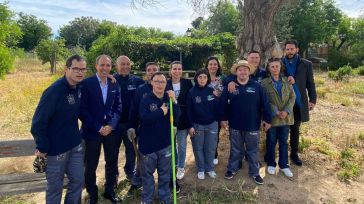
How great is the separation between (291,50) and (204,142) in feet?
6.56

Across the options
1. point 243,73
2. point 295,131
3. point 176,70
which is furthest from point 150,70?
point 295,131

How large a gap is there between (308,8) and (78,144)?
32633 millimetres

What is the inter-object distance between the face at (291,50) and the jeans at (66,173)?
341 centimetres

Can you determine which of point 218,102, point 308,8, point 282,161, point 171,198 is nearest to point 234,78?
point 218,102

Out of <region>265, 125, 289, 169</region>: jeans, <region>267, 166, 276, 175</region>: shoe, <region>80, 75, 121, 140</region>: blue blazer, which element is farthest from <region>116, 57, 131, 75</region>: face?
<region>267, 166, 276, 175</region>: shoe

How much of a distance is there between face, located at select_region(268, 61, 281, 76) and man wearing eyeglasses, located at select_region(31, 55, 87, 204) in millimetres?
2698

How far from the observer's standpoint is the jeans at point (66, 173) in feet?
11.2

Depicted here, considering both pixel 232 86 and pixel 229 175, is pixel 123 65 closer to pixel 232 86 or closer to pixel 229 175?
pixel 232 86

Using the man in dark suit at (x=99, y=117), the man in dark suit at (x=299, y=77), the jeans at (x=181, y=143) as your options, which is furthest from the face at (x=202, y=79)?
the man in dark suit at (x=299, y=77)

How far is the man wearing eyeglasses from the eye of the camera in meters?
3.25

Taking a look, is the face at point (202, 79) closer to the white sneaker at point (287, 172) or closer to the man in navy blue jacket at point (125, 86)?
the man in navy blue jacket at point (125, 86)

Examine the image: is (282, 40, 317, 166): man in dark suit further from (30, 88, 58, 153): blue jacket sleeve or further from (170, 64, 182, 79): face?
(30, 88, 58, 153): blue jacket sleeve

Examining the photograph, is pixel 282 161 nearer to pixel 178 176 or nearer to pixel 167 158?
pixel 178 176

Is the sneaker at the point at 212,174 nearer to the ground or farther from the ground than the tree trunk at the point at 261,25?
nearer to the ground
